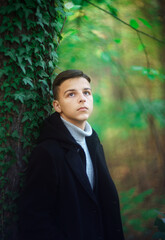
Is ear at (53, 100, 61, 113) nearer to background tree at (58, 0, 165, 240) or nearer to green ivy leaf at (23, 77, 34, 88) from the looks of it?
green ivy leaf at (23, 77, 34, 88)

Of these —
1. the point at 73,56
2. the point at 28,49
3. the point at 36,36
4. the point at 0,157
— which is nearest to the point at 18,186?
the point at 0,157

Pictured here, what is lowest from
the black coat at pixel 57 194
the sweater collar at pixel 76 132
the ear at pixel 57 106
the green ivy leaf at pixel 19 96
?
the black coat at pixel 57 194

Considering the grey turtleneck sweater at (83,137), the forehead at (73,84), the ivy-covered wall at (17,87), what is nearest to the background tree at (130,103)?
the ivy-covered wall at (17,87)

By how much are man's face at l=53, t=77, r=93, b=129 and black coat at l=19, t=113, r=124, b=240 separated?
0.41ft

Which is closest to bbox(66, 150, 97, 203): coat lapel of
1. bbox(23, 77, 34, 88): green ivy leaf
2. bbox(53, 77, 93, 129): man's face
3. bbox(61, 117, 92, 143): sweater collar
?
bbox(61, 117, 92, 143): sweater collar

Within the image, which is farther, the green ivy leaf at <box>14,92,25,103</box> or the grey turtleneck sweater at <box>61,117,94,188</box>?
the grey turtleneck sweater at <box>61,117,94,188</box>

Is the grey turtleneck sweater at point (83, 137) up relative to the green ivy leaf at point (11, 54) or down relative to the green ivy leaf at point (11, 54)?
down

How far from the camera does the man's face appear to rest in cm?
207

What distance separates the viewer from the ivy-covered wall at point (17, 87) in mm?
1916

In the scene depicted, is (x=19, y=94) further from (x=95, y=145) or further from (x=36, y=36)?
(x=95, y=145)

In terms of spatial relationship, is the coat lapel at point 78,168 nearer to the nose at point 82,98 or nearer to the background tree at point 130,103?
the nose at point 82,98

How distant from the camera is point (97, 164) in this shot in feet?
7.83

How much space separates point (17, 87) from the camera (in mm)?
1973

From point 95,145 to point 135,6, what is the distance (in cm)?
581
